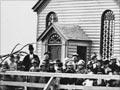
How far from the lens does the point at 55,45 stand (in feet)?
96.0

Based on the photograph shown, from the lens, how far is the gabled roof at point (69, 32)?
1128 inches

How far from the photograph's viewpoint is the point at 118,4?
92.6 feet

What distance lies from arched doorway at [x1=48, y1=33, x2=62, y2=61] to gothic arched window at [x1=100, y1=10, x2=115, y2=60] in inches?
92.6

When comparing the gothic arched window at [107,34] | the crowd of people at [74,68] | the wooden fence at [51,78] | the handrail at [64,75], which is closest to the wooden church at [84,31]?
the gothic arched window at [107,34]

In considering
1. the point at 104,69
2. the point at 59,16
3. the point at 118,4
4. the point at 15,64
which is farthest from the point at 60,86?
the point at 59,16

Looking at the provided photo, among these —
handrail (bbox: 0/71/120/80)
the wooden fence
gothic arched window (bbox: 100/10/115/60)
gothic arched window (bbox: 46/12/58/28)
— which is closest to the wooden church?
gothic arched window (bbox: 100/10/115/60)

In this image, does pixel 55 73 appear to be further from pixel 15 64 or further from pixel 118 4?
pixel 118 4

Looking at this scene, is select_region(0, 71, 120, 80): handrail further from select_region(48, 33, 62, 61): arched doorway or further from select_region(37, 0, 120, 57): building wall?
select_region(48, 33, 62, 61): arched doorway

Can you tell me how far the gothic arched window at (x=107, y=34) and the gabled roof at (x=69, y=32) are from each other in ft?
3.05

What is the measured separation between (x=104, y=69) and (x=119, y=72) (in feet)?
1.77

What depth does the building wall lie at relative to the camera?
28.2 m

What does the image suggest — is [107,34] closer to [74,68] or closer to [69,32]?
[69,32]

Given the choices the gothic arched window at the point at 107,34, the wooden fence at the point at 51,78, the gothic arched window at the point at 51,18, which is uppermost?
the gothic arched window at the point at 51,18

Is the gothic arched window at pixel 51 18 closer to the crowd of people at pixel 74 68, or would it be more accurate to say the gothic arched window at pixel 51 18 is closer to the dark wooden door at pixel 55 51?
the dark wooden door at pixel 55 51
